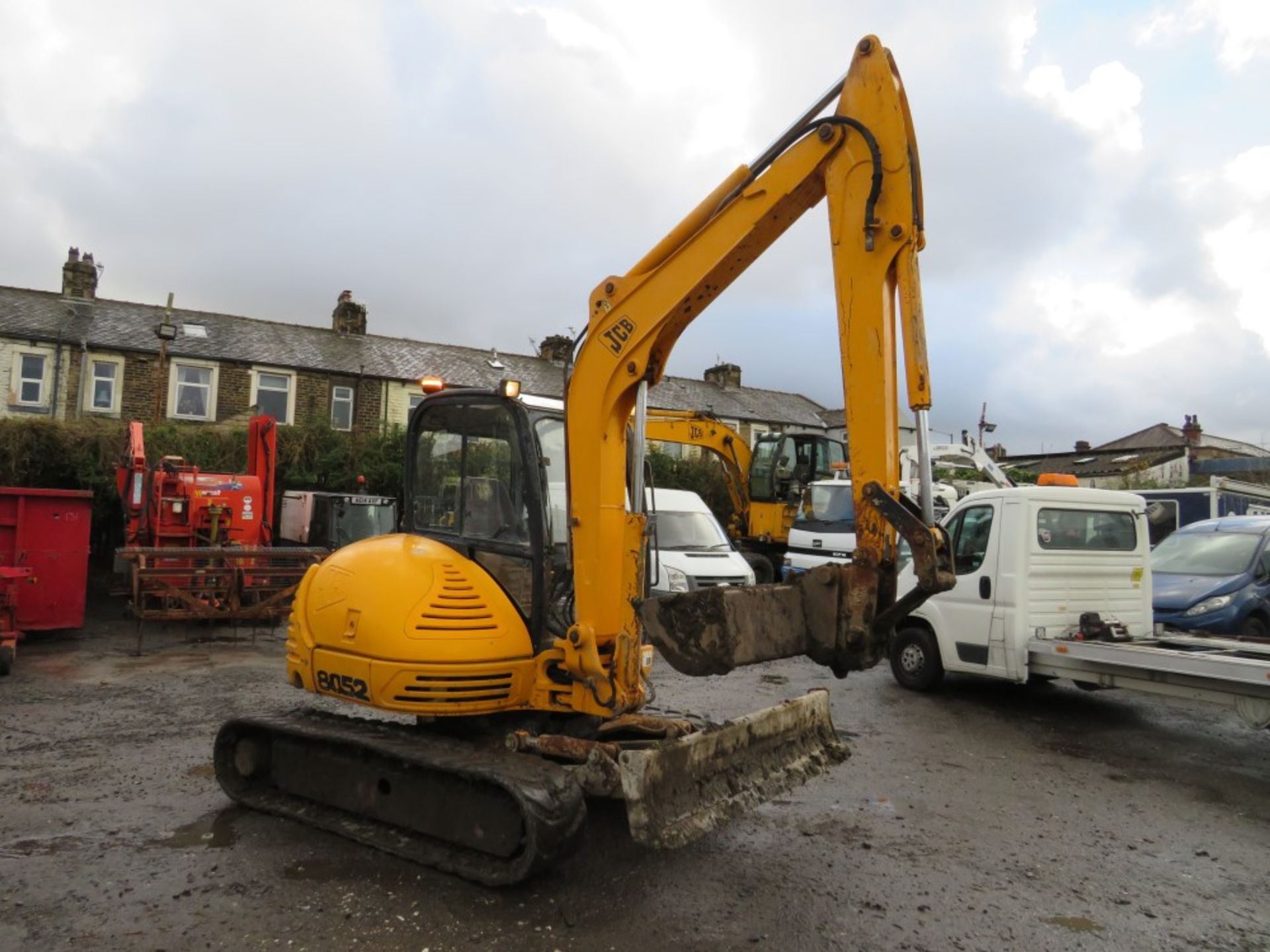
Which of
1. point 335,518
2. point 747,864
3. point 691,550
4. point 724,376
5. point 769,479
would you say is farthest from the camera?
point 724,376

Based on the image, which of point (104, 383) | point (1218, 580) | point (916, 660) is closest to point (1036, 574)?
point (916, 660)

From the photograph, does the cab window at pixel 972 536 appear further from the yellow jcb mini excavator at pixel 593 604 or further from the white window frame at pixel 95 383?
the white window frame at pixel 95 383

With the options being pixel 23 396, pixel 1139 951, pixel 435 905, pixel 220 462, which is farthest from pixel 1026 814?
pixel 23 396

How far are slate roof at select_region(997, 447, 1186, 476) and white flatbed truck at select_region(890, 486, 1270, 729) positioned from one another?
2361 cm

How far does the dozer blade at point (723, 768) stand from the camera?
3539mm

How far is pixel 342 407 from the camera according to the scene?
76.6 feet

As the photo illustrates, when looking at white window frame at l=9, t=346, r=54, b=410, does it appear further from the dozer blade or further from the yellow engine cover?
the dozer blade

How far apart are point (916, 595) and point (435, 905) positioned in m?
2.55

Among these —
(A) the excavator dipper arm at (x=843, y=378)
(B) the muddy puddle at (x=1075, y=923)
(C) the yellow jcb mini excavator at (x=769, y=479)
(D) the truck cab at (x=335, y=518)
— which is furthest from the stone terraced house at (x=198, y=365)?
(B) the muddy puddle at (x=1075, y=923)

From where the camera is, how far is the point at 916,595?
364 centimetres

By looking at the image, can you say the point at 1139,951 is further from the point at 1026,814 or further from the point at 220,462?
the point at 220,462

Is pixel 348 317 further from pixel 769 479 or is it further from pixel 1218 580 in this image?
pixel 1218 580

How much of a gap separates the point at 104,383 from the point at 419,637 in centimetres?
2063

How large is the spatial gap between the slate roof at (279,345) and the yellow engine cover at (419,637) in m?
13.7
